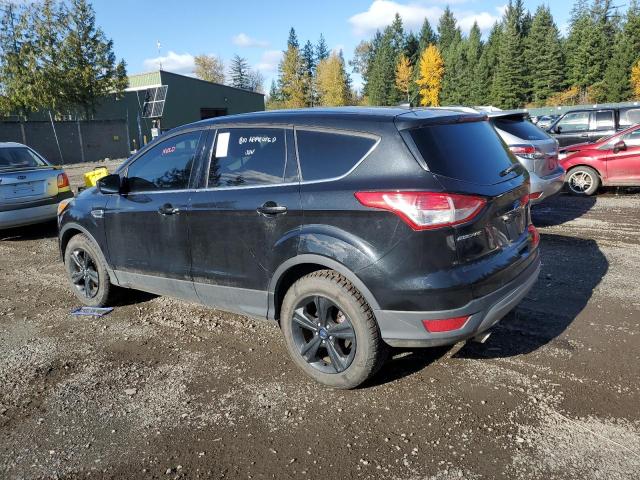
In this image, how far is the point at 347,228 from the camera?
318 cm

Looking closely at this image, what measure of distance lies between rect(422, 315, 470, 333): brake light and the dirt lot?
549 millimetres

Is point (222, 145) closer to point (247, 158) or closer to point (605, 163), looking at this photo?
point (247, 158)

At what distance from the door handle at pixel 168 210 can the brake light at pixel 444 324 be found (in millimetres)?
2266

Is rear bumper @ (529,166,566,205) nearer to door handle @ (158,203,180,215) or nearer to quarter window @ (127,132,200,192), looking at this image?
quarter window @ (127,132,200,192)

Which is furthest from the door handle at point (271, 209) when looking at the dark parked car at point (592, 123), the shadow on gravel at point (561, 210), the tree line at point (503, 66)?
the tree line at point (503, 66)

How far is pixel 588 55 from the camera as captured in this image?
63.6m

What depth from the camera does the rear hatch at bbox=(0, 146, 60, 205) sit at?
839 cm

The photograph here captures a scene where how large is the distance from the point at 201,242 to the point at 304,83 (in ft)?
280

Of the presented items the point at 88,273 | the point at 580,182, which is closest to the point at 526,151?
the point at 580,182

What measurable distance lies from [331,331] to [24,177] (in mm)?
7508

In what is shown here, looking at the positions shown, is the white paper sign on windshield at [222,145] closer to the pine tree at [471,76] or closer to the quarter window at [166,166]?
the quarter window at [166,166]

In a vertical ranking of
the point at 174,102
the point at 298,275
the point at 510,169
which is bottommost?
the point at 298,275

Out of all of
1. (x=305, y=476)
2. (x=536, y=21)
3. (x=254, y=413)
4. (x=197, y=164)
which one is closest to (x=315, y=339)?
(x=254, y=413)

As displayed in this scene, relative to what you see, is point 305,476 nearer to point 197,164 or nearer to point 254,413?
point 254,413
